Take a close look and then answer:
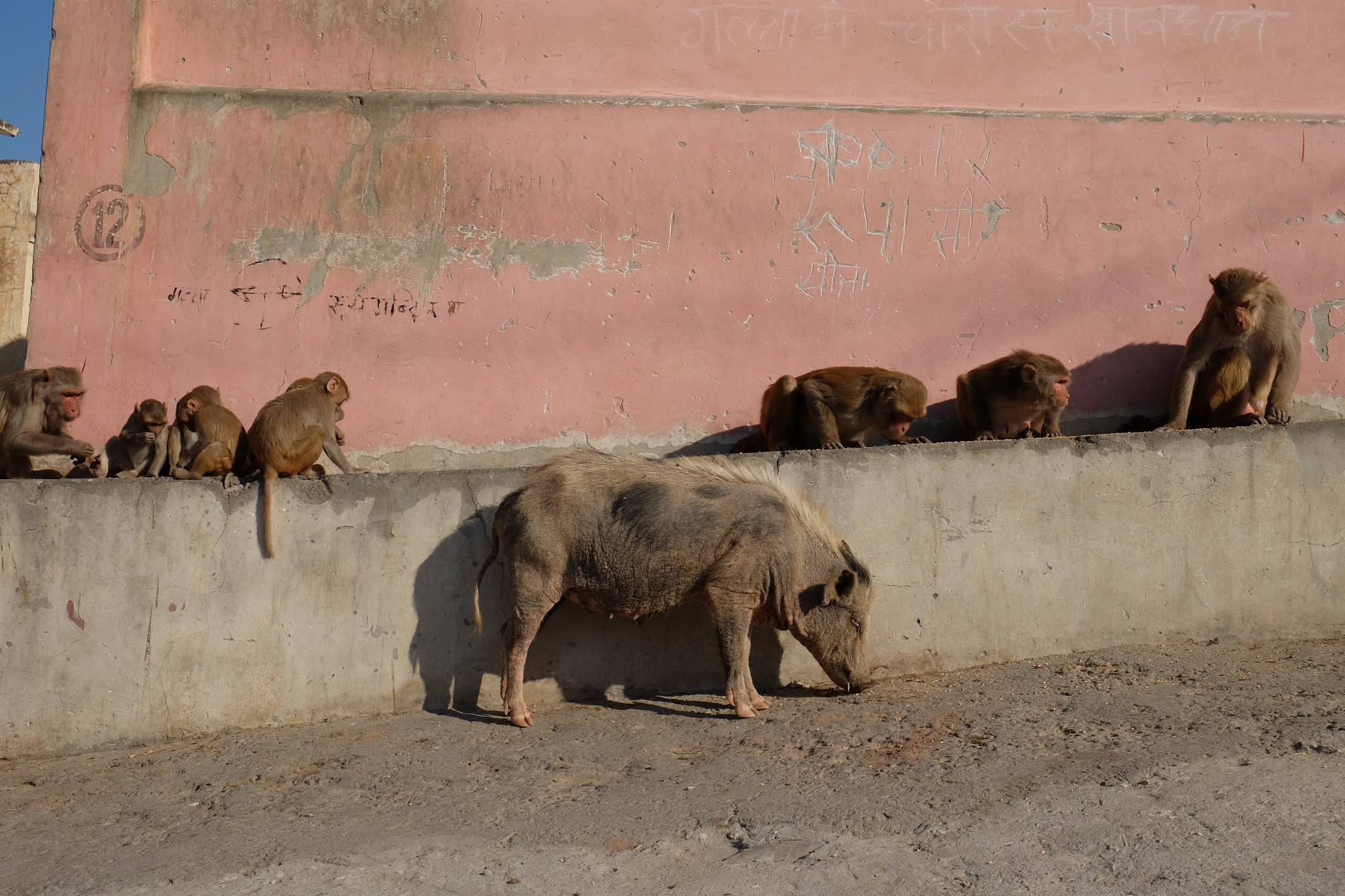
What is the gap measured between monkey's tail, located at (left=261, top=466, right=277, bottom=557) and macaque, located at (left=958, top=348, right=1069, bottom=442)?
→ 4.25 metres

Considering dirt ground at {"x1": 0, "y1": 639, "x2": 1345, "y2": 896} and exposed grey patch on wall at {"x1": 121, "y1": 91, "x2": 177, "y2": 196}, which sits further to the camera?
exposed grey patch on wall at {"x1": 121, "y1": 91, "x2": 177, "y2": 196}

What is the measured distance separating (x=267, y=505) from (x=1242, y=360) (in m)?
6.04

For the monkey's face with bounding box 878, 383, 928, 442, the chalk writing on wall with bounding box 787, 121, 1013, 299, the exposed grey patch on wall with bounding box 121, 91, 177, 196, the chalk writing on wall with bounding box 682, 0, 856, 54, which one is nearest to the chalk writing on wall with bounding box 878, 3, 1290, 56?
the chalk writing on wall with bounding box 682, 0, 856, 54

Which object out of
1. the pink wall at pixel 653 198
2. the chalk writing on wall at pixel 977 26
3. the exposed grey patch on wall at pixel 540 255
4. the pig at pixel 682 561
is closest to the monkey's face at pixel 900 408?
the pink wall at pixel 653 198

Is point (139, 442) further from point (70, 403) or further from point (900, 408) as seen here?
point (900, 408)

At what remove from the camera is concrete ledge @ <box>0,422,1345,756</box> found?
625cm

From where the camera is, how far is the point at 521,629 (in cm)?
624

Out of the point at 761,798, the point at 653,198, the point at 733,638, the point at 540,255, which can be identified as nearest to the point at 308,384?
the point at 540,255

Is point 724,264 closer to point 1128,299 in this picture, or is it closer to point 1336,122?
point 1128,299

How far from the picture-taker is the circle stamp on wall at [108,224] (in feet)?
24.6

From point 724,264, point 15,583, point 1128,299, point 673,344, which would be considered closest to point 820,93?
point 724,264

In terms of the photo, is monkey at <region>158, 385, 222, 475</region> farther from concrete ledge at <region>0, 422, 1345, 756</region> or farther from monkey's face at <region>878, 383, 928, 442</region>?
monkey's face at <region>878, 383, 928, 442</region>

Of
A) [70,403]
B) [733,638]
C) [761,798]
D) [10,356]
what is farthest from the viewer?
[10,356]

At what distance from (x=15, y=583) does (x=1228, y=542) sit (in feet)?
22.4
